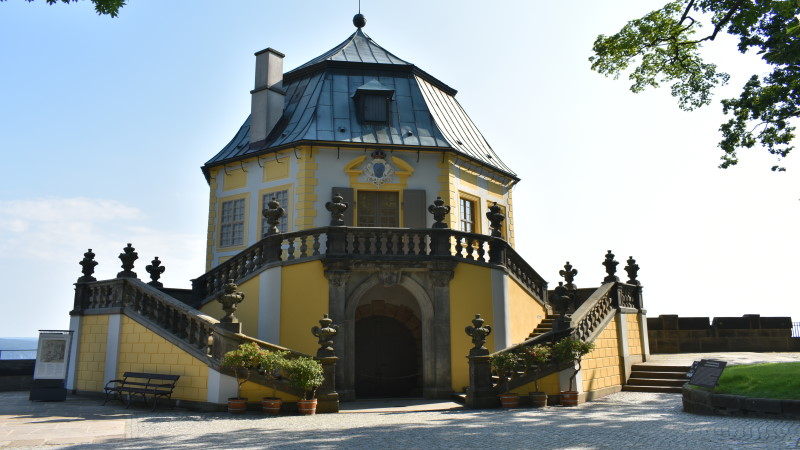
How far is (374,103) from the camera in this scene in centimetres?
2019

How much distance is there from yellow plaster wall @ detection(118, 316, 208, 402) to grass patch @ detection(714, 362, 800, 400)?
10.4m

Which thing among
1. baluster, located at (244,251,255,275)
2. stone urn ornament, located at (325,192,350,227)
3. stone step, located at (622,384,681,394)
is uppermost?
stone urn ornament, located at (325,192,350,227)

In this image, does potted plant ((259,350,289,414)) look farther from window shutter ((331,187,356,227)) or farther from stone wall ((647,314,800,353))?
stone wall ((647,314,800,353))

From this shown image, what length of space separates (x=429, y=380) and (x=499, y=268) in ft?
11.5

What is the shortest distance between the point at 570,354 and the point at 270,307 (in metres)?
7.17

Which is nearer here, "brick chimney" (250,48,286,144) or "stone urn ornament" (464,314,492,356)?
"stone urn ornament" (464,314,492,356)

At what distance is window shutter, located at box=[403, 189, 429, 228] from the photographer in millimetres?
18828

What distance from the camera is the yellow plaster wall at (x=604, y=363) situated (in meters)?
15.4

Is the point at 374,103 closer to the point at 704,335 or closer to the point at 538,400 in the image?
the point at 538,400

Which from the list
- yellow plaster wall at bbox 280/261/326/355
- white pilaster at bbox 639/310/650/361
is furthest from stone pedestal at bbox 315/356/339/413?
white pilaster at bbox 639/310/650/361

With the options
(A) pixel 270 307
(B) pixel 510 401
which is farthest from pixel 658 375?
(A) pixel 270 307

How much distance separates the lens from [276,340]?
15.1m

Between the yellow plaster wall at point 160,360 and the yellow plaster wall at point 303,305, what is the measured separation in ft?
7.82

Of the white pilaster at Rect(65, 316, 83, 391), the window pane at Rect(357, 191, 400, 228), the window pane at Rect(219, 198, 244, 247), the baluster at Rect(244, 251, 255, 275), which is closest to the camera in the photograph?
the baluster at Rect(244, 251, 255, 275)
